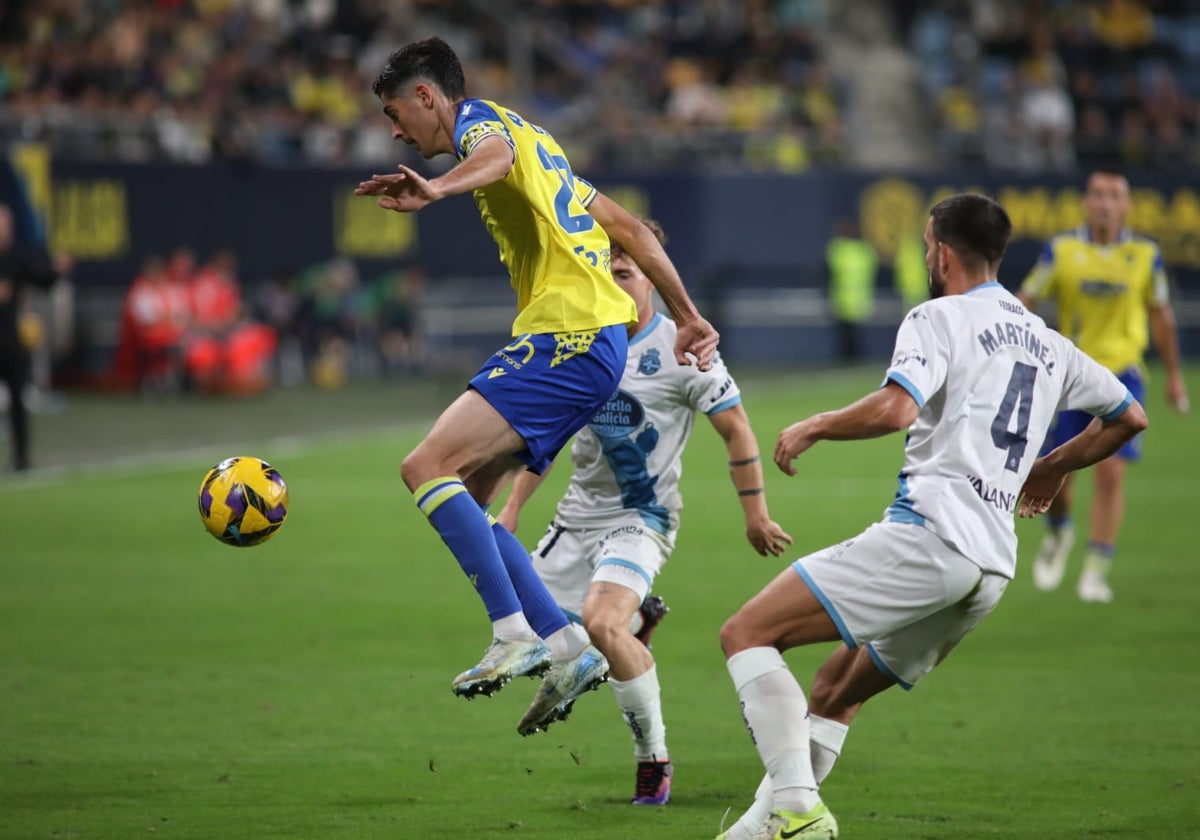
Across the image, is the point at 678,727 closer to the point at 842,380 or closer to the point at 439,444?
the point at 439,444

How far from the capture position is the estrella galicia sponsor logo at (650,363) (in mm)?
7109

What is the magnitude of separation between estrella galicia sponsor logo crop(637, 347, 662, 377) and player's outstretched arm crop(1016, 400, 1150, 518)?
171cm

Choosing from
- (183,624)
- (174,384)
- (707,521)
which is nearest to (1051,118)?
(174,384)

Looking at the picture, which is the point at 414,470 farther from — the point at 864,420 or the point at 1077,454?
the point at 1077,454

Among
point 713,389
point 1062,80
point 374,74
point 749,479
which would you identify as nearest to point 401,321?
point 374,74

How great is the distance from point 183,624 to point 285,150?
1949 cm

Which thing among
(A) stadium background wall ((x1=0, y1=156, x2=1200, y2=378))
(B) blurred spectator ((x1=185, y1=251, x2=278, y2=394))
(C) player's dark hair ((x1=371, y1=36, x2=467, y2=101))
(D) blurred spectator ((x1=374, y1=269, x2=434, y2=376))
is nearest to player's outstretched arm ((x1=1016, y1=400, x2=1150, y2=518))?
(C) player's dark hair ((x1=371, y1=36, x2=467, y2=101))

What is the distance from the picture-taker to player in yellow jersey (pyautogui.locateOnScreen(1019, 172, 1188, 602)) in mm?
11305

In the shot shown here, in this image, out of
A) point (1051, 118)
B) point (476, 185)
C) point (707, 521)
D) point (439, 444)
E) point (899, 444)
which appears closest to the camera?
point (476, 185)

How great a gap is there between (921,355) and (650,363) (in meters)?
2.05

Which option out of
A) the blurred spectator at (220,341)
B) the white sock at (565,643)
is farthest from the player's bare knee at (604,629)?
the blurred spectator at (220,341)

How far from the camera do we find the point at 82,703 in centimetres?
820

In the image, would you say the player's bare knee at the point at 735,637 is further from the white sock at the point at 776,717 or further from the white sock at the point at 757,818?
the white sock at the point at 757,818

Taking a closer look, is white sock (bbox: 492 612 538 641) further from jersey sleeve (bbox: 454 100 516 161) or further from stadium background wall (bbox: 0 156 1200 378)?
stadium background wall (bbox: 0 156 1200 378)
